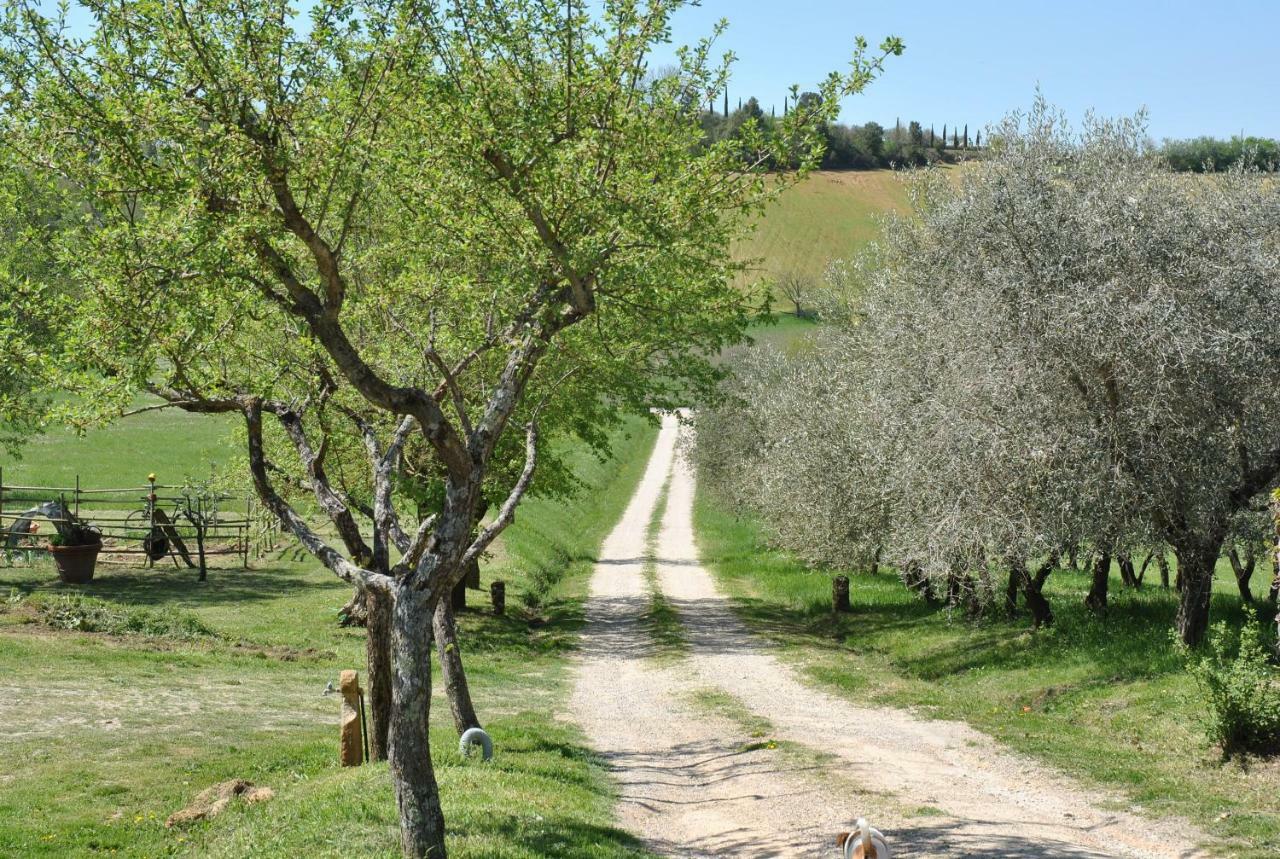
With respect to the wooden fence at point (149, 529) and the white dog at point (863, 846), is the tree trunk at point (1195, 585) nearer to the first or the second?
the white dog at point (863, 846)

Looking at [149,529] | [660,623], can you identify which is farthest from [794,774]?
[149,529]

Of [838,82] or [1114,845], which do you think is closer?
[1114,845]

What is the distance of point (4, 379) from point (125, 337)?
23.9 m

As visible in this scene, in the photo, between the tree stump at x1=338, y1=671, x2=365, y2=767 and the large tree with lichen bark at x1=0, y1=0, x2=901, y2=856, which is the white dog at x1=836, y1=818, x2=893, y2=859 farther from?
the tree stump at x1=338, y1=671, x2=365, y2=767

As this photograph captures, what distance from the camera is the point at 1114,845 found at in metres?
12.1

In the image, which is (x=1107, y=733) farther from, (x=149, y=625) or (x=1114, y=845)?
(x=149, y=625)

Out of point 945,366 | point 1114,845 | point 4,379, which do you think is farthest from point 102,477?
point 1114,845

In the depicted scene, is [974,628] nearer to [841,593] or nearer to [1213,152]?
[841,593]

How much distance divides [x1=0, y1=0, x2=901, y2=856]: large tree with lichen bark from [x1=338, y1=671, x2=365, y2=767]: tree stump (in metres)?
0.91

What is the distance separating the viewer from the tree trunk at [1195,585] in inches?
746

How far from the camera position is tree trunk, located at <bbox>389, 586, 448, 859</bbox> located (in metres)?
10.3

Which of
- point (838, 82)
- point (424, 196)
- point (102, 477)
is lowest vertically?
point (102, 477)

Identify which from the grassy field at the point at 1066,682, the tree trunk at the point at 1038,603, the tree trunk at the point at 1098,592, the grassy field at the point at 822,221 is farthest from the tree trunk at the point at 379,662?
the grassy field at the point at 822,221

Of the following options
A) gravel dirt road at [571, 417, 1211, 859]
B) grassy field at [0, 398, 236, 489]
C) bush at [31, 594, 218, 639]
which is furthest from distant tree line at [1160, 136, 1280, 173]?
grassy field at [0, 398, 236, 489]
